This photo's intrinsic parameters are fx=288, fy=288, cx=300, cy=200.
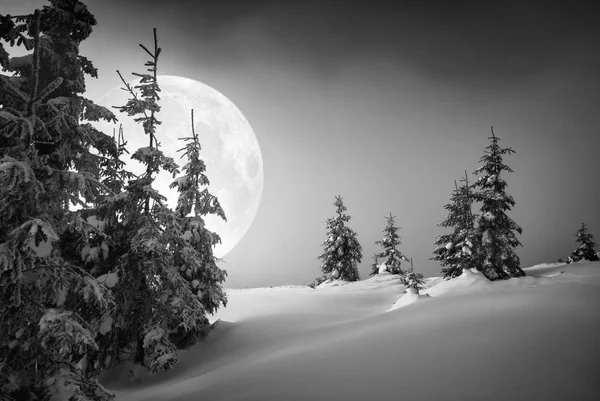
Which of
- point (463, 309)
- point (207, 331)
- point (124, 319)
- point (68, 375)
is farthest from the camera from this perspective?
point (207, 331)

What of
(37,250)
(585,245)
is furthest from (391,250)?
(37,250)

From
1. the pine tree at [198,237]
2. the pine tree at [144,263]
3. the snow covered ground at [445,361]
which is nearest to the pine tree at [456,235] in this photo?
the snow covered ground at [445,361]

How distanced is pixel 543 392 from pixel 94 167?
37.5 feet

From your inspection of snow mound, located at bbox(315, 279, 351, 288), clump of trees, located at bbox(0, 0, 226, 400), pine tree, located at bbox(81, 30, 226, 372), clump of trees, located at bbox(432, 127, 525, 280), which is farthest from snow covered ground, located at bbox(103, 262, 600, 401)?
snow mound, located at bbox(315, 279, 351, 288)

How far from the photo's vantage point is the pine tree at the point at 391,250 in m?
36.3

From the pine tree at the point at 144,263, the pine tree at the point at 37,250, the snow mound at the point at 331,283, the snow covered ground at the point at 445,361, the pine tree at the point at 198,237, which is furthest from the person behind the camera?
the snow mound at the point at 331,283

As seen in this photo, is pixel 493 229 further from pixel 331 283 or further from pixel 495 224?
pixel 331 283

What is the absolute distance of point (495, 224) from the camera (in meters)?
21.1

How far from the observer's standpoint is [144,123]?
10.6m

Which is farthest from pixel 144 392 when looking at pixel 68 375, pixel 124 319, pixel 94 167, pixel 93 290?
pixel 94 167

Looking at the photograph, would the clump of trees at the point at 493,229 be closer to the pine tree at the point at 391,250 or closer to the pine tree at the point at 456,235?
the pine tree at the point at 456,235

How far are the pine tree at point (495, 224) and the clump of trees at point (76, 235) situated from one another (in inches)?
741

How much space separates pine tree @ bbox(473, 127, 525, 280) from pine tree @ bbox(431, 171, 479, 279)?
3.54 feet

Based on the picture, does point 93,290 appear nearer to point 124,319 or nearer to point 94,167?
point 94,167
